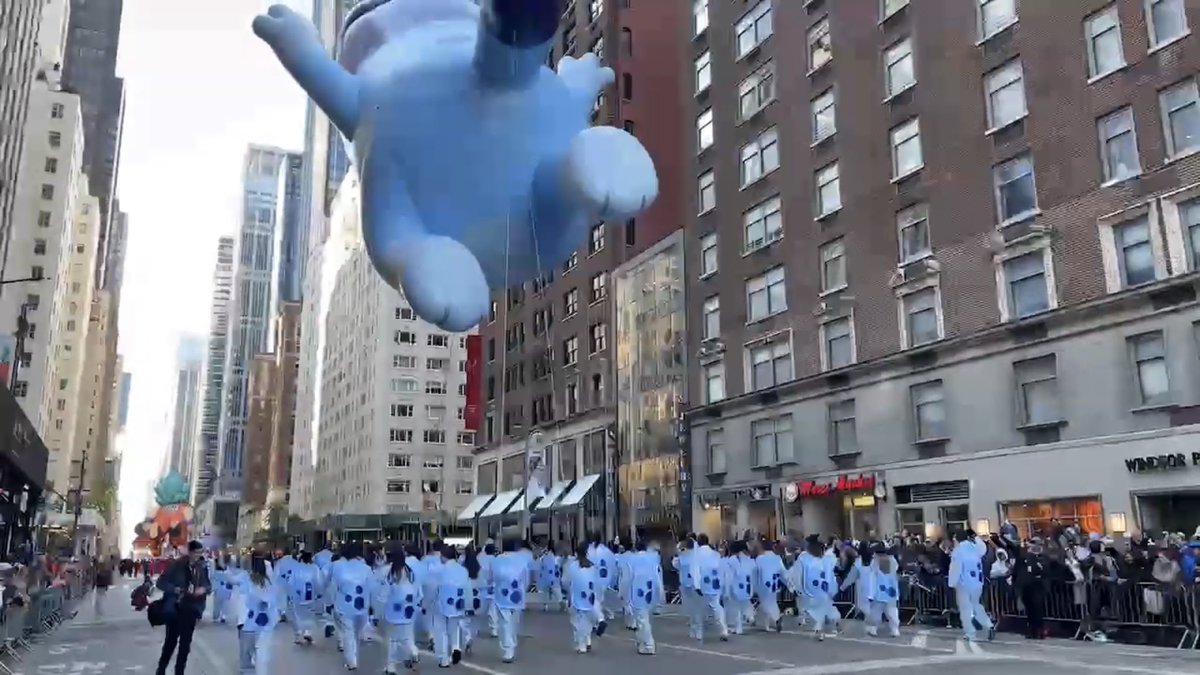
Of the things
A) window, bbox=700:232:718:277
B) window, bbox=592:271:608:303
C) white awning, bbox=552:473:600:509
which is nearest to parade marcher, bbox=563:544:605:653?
window, bbox=700:232:718:277

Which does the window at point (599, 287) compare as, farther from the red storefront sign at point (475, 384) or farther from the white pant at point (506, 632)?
the white pant at point (506, 632)

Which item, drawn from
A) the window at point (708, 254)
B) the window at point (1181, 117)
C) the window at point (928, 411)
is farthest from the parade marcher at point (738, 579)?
the window at point (708, 254)

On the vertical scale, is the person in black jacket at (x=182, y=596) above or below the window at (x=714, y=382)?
below

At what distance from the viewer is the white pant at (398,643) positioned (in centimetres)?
1314

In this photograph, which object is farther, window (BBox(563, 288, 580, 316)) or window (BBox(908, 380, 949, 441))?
window (BBox(563, 288, 580, 316))

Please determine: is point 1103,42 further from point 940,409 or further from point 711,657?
point 711,657

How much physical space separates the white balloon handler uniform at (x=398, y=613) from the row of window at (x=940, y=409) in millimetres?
15535

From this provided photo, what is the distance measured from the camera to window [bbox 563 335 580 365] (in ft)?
157

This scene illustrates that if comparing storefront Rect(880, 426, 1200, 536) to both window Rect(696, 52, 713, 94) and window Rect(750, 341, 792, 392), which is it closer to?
window Rect(750, 341, 792, 392)

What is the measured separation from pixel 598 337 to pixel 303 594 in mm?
29326

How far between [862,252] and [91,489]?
381 ft

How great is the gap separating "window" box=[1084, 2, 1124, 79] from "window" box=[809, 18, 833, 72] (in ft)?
31.0

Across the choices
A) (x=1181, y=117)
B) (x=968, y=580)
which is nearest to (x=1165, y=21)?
(x=1181, y=117)

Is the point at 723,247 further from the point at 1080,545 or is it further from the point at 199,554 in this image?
the point at 199,554
